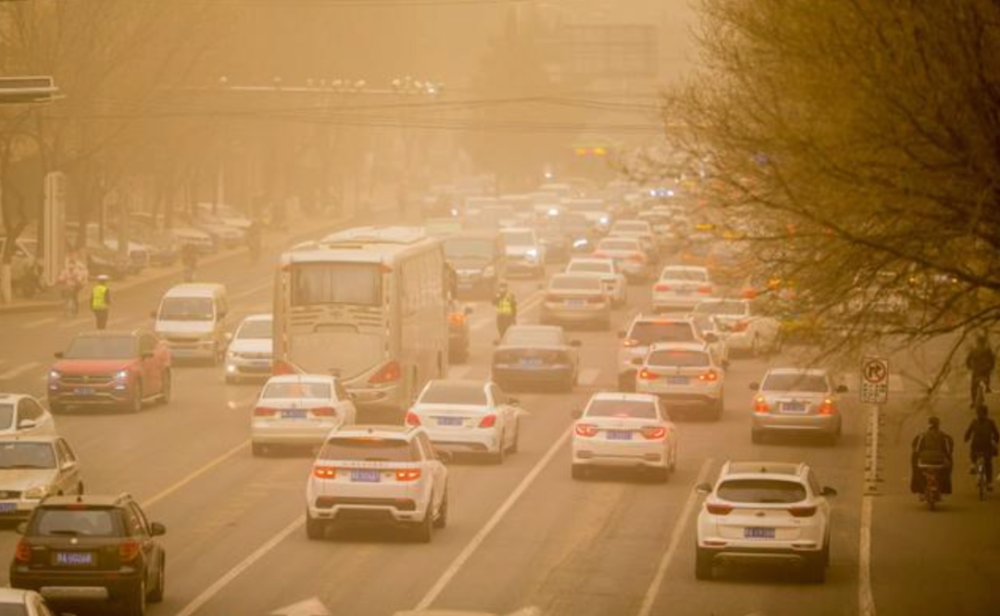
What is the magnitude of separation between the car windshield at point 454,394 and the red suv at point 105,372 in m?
9.41

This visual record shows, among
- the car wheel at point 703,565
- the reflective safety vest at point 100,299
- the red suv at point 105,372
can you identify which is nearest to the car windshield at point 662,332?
the red suv at point 105,372

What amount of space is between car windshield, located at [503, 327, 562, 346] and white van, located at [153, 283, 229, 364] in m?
9.31

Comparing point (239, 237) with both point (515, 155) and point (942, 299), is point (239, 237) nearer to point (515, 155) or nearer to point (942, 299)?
point (515, 155)

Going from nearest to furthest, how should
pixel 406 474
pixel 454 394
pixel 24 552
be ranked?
1. pixel 24 552
2. pixel 406 474
3. pixel 454 394

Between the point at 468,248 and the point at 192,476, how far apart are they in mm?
37359

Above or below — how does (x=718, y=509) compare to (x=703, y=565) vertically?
above

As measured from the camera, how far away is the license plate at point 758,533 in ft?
99.7

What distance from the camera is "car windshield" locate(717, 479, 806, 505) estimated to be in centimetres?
3042

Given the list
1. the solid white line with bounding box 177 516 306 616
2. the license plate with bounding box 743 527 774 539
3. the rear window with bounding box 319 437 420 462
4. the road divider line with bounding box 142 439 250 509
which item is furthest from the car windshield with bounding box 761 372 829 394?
the license plate with bounding box 743 527 774 539

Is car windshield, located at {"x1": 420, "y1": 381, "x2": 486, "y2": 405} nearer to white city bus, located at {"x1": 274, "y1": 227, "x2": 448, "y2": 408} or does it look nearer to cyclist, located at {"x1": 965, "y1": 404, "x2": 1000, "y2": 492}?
white city bus, located at {"x1": 274, "y1": 227, "x2": 448, "y2": 408}

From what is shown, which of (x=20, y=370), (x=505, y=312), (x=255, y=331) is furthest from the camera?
(x=505, y=312)

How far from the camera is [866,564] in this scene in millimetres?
33094

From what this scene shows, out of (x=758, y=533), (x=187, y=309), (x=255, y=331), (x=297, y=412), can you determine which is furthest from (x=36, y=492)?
(x=187, y=309)

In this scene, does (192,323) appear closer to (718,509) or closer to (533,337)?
(533,337)
